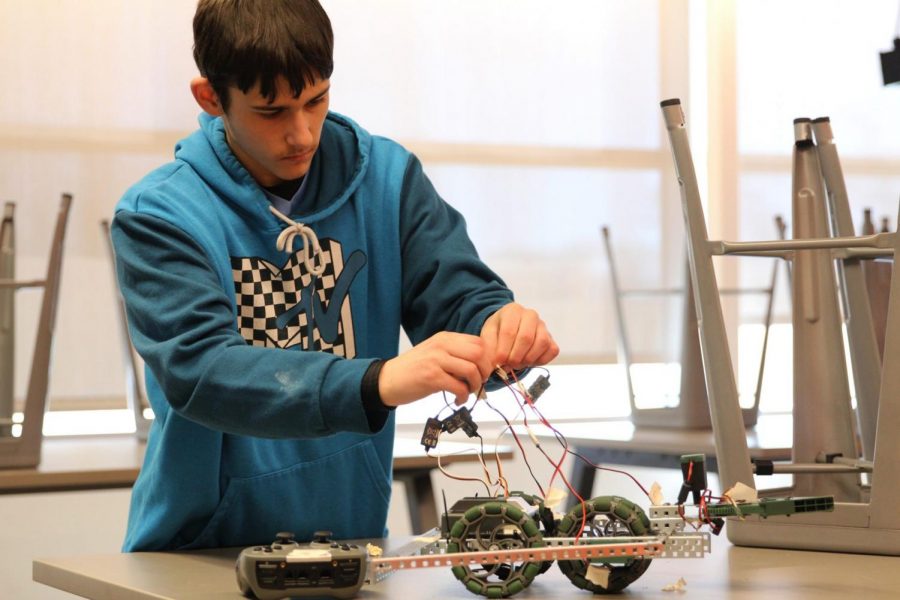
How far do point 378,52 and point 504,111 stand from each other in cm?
52

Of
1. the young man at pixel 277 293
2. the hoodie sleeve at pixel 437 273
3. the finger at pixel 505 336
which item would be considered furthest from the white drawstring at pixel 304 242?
the finger at pixel 505 336

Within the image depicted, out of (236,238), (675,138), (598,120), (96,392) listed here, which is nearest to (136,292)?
(236,238)

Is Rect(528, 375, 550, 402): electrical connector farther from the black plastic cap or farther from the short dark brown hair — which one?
the black plastic cap

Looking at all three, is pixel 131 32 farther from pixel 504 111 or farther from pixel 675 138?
pixel 675 138

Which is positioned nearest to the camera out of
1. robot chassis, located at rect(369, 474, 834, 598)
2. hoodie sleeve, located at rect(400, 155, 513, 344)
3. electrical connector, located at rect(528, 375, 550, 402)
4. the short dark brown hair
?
robot chassis, located at rect(369, 474, 834, 598)

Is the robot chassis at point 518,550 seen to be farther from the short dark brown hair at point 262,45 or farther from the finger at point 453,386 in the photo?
the short dark brown hair at point 262,45

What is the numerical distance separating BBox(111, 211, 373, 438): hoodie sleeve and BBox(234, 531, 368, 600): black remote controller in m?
0.11

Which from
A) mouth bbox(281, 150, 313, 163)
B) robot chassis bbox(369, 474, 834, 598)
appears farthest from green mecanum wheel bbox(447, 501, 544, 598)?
mouth bbox(281, 150, 313, 163)

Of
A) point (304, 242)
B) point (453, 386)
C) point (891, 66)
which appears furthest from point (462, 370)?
point (891, 66)

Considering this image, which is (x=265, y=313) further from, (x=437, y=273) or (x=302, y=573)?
(x=302, y=573)

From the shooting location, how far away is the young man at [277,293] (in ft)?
3.21

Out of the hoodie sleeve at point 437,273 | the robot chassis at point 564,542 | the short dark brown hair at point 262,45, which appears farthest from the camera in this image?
the hoodie sleeve at point 437,273

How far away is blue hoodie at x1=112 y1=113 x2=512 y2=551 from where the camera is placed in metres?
0.99

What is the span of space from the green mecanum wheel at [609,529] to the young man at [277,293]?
0.13 metres
